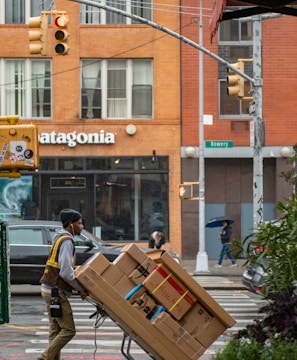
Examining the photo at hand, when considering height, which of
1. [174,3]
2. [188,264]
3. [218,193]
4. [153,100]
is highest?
[174,3]

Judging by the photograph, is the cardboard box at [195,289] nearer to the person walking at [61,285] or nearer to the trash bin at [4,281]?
the person walking at [61,285]

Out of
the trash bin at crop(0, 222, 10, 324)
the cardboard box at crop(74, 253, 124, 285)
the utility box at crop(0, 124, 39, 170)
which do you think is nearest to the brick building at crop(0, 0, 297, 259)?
the utility box at crop(0, 124, 39, 170)

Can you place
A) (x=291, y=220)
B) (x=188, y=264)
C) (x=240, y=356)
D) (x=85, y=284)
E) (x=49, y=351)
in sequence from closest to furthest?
(x=240, y=356), (x=291, y=220), (x=85, y=284), (x=49, y=351), (x=188, y=264)

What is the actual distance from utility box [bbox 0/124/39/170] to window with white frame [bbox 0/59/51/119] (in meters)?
20.0

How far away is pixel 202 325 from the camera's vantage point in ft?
32.5

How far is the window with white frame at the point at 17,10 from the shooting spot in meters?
37.1

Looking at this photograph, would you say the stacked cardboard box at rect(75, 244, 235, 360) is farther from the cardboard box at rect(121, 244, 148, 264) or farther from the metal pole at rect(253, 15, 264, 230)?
the metal pole at rect(253, 15, 264, 230)

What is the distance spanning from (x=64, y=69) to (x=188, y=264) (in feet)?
27.6

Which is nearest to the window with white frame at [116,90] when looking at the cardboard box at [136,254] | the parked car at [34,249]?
the parked car at [34,249]

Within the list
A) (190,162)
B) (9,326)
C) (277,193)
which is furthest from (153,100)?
(9,326)

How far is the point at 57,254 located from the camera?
1158cm

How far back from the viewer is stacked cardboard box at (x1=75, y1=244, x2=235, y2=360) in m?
9.55

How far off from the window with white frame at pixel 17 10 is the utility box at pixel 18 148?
20593 millimetres

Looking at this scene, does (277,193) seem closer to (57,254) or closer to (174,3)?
(174,3)
